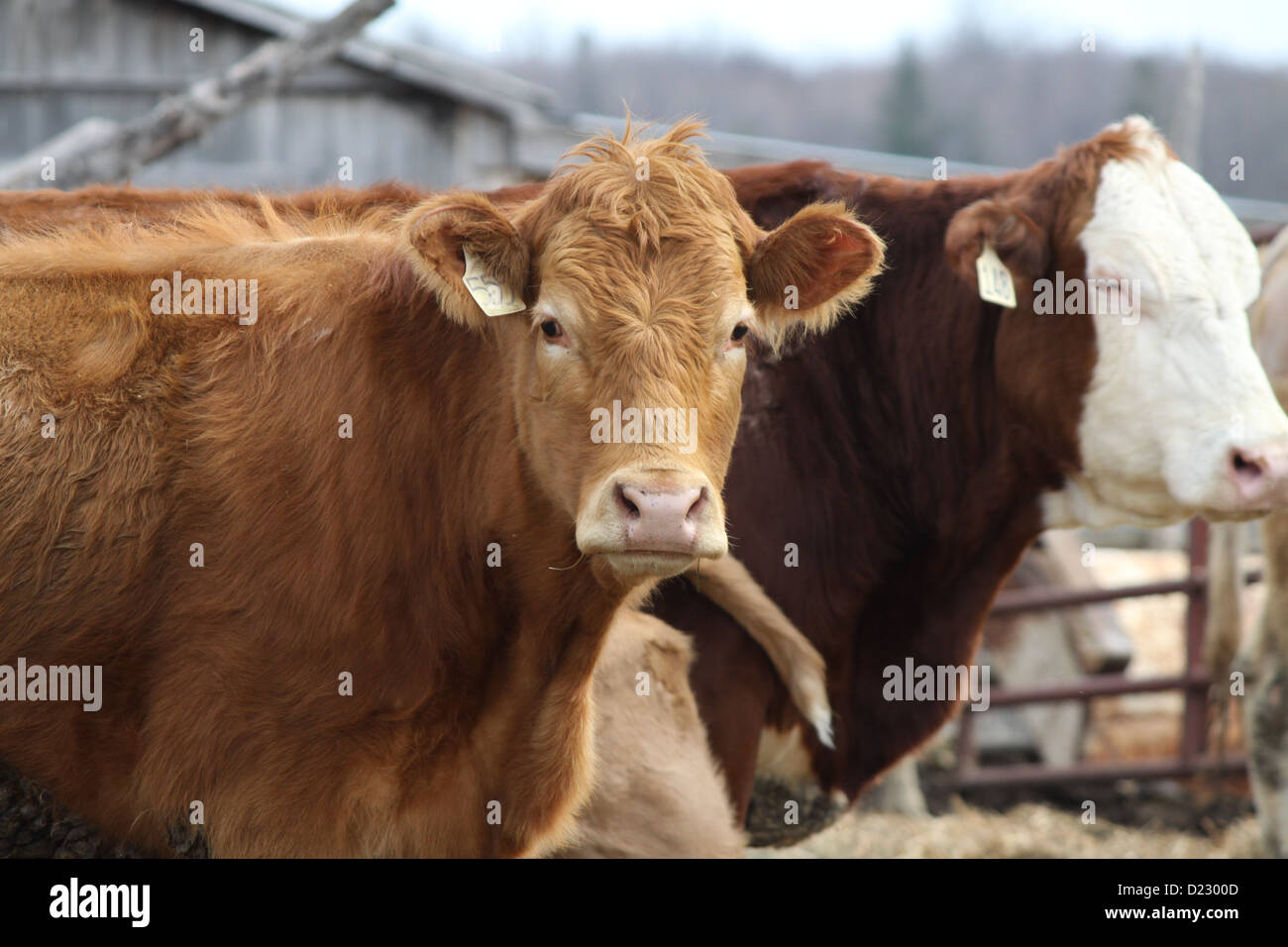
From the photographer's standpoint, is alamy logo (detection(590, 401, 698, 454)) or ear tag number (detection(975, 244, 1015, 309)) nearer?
alamy logo (detection(590, 401, 698, 454))

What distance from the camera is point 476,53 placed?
5788 centimetres

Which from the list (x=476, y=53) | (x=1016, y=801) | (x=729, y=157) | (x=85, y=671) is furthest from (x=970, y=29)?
(x=85, y=671)

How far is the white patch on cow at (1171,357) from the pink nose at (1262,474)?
12mm

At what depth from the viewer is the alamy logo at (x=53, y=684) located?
10.3ft

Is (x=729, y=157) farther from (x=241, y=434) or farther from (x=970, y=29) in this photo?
(x=970, y=29)

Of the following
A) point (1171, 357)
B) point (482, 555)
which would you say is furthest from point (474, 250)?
point (1171, 357)

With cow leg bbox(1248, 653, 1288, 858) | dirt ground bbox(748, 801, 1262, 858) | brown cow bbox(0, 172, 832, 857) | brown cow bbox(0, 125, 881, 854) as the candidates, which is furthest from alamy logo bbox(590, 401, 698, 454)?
cow leg bbox(1248, 653, 1288, 858)

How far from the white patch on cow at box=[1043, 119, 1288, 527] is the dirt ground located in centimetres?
273

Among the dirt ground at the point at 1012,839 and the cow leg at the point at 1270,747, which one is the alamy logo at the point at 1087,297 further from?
the dirt ground at the point at 1012,839

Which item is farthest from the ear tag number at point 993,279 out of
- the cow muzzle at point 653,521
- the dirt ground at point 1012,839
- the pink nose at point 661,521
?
the dirt ground at point 1012,839

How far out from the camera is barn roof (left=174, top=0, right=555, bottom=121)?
37.3ft

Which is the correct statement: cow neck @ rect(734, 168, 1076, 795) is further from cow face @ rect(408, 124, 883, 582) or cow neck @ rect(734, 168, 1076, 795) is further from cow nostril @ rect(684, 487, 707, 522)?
cow nostril @ rect(684, 487, 707, 522)

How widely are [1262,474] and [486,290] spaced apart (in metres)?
2.28

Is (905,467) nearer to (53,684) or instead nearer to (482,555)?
(482,555)
